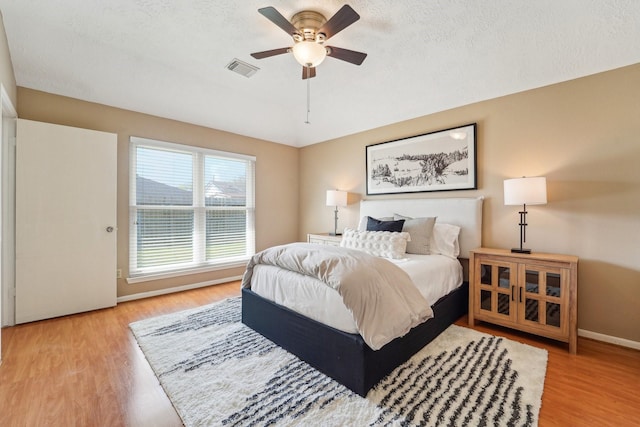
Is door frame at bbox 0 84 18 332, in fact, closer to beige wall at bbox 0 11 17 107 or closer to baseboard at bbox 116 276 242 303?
beige wall at bbox 0 11 17 107

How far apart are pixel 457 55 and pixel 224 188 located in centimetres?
363

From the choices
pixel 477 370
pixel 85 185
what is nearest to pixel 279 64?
A: pixel 85 185

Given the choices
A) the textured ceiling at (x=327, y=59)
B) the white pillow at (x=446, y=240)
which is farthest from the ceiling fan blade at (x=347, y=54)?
the white pillow at (x=446, y=240)

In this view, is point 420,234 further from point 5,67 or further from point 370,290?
point 5,67

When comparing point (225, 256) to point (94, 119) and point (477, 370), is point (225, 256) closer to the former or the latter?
point (94, 119)

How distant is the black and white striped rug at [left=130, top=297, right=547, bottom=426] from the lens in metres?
1.57

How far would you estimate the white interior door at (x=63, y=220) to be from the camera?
2865mm

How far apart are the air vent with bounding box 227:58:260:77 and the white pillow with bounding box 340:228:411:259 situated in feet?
7.32

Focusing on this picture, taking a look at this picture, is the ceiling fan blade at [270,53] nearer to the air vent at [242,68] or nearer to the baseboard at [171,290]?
the air vent at [242,68]

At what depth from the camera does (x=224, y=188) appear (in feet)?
14.9

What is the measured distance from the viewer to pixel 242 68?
3.07m

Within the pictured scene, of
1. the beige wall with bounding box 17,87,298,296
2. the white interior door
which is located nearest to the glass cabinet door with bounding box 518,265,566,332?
the beige wall with bounding box 17,87,298,296

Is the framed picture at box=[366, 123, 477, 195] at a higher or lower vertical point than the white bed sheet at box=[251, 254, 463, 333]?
higher

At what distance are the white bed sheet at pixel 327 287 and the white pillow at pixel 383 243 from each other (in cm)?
15
